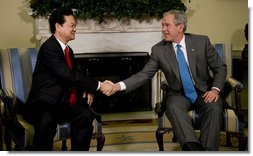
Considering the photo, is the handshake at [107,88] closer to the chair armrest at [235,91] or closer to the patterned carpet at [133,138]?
the patterned carpet at [133,138]

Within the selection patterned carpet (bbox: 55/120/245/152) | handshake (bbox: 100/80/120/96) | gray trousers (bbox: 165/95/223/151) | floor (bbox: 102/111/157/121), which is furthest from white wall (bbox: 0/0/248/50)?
gray trousers (bbox: 165/95/223/151)

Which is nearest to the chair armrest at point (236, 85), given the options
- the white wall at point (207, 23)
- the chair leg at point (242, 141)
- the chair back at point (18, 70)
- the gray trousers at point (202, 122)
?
the gray trousers at point (202, 122)

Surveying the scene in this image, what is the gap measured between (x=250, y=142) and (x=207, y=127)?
3.85 ft

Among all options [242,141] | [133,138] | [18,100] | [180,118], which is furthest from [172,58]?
[18,100]

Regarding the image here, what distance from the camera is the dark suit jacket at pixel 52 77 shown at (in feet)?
6.36

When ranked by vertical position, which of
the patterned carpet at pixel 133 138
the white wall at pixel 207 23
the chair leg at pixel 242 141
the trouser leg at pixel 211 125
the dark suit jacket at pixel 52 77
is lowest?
the patterned carpet at pixel 133 138

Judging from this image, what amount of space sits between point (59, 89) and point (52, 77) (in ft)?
0.24

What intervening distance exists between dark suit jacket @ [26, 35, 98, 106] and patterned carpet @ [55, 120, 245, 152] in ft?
2.03

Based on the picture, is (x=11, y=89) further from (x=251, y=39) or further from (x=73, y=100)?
(x=251, y=39)

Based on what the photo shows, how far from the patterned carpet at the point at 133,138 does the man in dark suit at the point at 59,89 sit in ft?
1.73

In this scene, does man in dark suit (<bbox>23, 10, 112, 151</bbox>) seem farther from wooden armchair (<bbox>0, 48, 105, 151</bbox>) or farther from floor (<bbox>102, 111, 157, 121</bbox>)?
floor (<bbox>102, 111, 157, 121</bbox>)

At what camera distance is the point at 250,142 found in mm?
792

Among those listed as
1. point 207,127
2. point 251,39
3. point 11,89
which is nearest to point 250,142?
point 251,39

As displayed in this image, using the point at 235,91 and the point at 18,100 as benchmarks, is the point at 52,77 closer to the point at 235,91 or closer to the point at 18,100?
the point at 18,100
